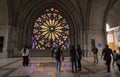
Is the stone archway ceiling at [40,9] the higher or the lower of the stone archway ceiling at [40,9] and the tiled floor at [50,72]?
the higher

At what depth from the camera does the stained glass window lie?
27.4 m

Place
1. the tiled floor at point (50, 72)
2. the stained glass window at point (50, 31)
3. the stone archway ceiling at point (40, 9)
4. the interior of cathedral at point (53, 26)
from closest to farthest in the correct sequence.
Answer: the tiled floor at point (50, 72), the interior of cathedral at point (53, 26), the stone archway ceiling at point (40, 9), the stained glass window at point (50, 31)

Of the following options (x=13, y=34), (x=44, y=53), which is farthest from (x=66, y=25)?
(x=13, y=34)

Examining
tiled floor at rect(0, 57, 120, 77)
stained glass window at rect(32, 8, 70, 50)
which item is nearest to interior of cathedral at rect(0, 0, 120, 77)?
stained glass window at rect(32, 8, 70, 50)

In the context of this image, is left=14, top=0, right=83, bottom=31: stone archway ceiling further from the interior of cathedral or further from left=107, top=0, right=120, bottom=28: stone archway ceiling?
left=107, top=0, right=120, bottom=28: stone archway ceiling

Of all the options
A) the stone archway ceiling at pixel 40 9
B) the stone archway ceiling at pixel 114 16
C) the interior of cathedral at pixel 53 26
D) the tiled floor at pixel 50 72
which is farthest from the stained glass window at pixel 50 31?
the tiled floor at pixel 50 72

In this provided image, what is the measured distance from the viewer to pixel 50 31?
28.0 meters

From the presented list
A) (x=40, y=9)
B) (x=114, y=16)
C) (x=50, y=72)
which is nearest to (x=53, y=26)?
(x=40, y=9)

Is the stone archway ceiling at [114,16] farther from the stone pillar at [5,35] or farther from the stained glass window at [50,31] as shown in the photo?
the stone pillar at [5,35]

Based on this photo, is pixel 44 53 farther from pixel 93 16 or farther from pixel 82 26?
pixel 93 16

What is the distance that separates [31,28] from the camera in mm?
27359

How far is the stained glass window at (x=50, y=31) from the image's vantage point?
1078 inches

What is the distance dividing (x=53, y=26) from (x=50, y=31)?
1066mm

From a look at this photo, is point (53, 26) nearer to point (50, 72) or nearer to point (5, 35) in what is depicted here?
point (5, 35)
